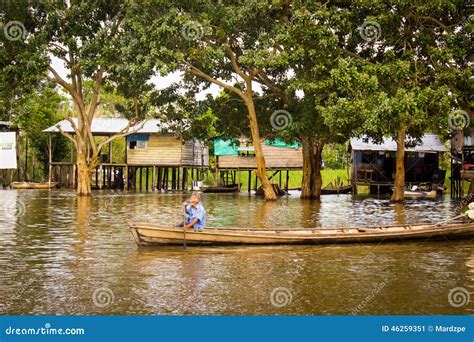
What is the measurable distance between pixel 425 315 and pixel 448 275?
363cm

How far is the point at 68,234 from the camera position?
20828mm

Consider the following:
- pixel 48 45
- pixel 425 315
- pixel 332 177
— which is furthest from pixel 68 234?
pixel 332 177

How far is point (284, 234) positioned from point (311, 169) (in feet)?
74.8

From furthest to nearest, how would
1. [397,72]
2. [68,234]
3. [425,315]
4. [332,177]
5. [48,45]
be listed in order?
[332,177] → [48,45] → [397,72] → [68,234] → [425,315]

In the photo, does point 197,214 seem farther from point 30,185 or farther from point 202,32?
point 30,185

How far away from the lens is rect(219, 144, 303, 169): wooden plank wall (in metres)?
47.9

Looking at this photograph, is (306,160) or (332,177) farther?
(332,177)

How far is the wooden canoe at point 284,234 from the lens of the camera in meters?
17.2

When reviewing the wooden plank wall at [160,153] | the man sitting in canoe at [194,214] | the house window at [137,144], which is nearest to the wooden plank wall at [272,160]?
the wooden plank wall at [160,153]

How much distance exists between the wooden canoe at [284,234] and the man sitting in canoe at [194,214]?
22cm

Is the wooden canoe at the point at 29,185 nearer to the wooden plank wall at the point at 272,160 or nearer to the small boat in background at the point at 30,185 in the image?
the small boat in background at the point at 30,185

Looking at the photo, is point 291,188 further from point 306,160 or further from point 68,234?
point 68,234

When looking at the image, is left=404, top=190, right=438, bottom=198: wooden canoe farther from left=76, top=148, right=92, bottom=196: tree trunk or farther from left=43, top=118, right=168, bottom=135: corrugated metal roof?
left=76, top=148, right=92, bottom=196: tree trunk

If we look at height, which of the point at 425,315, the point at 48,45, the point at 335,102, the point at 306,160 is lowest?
the point at 425,315
